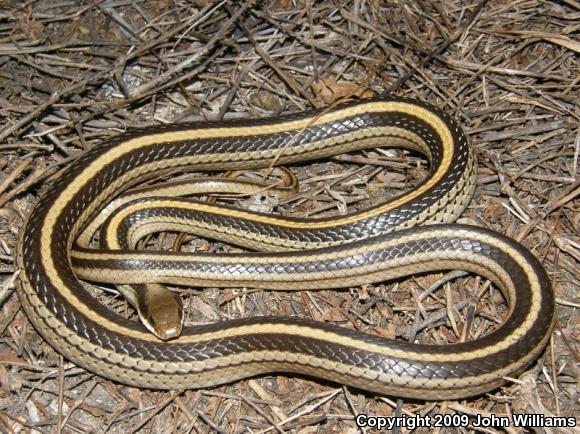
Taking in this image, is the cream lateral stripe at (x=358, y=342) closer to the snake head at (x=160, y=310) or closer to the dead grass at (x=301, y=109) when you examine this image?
the snake head at (x=160, y=310)

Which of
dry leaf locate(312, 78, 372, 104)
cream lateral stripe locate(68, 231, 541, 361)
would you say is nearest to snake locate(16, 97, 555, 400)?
cream lateral stripe locate(68, 231, 541, 361)

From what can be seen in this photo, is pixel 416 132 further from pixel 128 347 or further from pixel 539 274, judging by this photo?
pixel 128 347

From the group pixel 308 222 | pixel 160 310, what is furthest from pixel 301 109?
pixel 160 310

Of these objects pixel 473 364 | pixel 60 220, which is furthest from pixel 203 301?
pixel 473 364

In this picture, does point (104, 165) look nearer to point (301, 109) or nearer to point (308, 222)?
point (308, 222)

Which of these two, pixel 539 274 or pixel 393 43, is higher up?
pixel 393 43

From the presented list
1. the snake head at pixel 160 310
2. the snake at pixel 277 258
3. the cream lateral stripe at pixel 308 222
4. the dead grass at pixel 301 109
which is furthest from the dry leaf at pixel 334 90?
the snake head at pixel 160 310

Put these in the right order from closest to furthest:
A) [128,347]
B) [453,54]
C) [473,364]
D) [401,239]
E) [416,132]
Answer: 1. [473,364]
2. [128,347]
3. [401,239]
4. [416,132]
5. [453,54]
